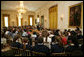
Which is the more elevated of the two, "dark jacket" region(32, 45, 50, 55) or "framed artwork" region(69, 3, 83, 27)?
"framed artwork" region(69, 3, 83, 27)

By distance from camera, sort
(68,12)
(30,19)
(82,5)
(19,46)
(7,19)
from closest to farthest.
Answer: (19,46) → (82,5) → (68,12) → (7,19) → (30,19)

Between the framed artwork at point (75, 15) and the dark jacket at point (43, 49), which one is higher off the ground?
the framed artwork at point (75, 15)

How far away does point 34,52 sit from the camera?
11.7ft

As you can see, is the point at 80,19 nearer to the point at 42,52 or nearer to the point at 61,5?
the point at 61,5

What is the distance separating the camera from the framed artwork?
21.0 feet

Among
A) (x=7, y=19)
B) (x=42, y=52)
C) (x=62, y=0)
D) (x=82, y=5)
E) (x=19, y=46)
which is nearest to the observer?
(x=42, y=52)

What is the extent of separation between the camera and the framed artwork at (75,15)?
21.0 feet

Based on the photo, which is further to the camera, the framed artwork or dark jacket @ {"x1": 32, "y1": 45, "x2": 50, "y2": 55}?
the framed artwork

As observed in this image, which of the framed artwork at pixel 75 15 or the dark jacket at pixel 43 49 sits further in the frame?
the framed artwork at pixel 75 15

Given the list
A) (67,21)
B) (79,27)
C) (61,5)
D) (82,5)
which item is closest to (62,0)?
(61,5)

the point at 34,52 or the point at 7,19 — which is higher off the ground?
the point at 7,19

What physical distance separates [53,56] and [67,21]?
5.04 meters

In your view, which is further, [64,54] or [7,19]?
[7,19]

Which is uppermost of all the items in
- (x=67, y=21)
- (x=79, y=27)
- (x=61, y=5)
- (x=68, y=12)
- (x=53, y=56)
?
(x=61, y=5)
